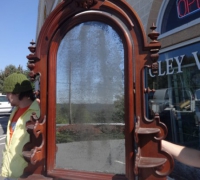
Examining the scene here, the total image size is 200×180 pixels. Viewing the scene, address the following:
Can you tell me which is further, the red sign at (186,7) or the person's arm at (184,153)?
the red sign at (186,7)

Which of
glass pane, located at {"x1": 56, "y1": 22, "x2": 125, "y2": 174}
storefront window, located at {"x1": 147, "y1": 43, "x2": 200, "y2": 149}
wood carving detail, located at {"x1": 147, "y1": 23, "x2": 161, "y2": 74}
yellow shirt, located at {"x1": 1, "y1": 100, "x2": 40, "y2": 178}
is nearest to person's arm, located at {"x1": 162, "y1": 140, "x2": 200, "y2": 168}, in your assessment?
glass pane, located at {"x1": 56, "y1": 22, "x2": 125, "y2": 174}

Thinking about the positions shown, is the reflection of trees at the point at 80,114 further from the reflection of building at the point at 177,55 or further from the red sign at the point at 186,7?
the red sign at the point at 186,7

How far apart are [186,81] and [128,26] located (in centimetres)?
311

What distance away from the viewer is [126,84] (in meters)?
1.60

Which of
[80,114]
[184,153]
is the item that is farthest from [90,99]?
[184,153]

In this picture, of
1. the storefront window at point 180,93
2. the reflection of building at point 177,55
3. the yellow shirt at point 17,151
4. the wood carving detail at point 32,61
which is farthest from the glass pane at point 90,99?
the reflection of building at point 177,55

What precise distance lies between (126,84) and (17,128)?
0.87 metres

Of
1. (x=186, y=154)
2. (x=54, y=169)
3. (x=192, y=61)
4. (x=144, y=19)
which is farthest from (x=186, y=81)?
(x=54, y=169)

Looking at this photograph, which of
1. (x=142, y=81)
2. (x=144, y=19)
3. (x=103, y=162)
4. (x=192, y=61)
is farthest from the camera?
(x=144, y=19)

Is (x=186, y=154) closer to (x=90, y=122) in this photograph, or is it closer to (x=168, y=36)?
(x=90, y=122)

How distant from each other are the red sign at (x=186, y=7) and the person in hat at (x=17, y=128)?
3086 mm

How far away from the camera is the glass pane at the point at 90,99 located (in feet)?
5.56

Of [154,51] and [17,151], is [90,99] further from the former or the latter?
[17,151]

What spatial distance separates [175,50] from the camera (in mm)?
4473
